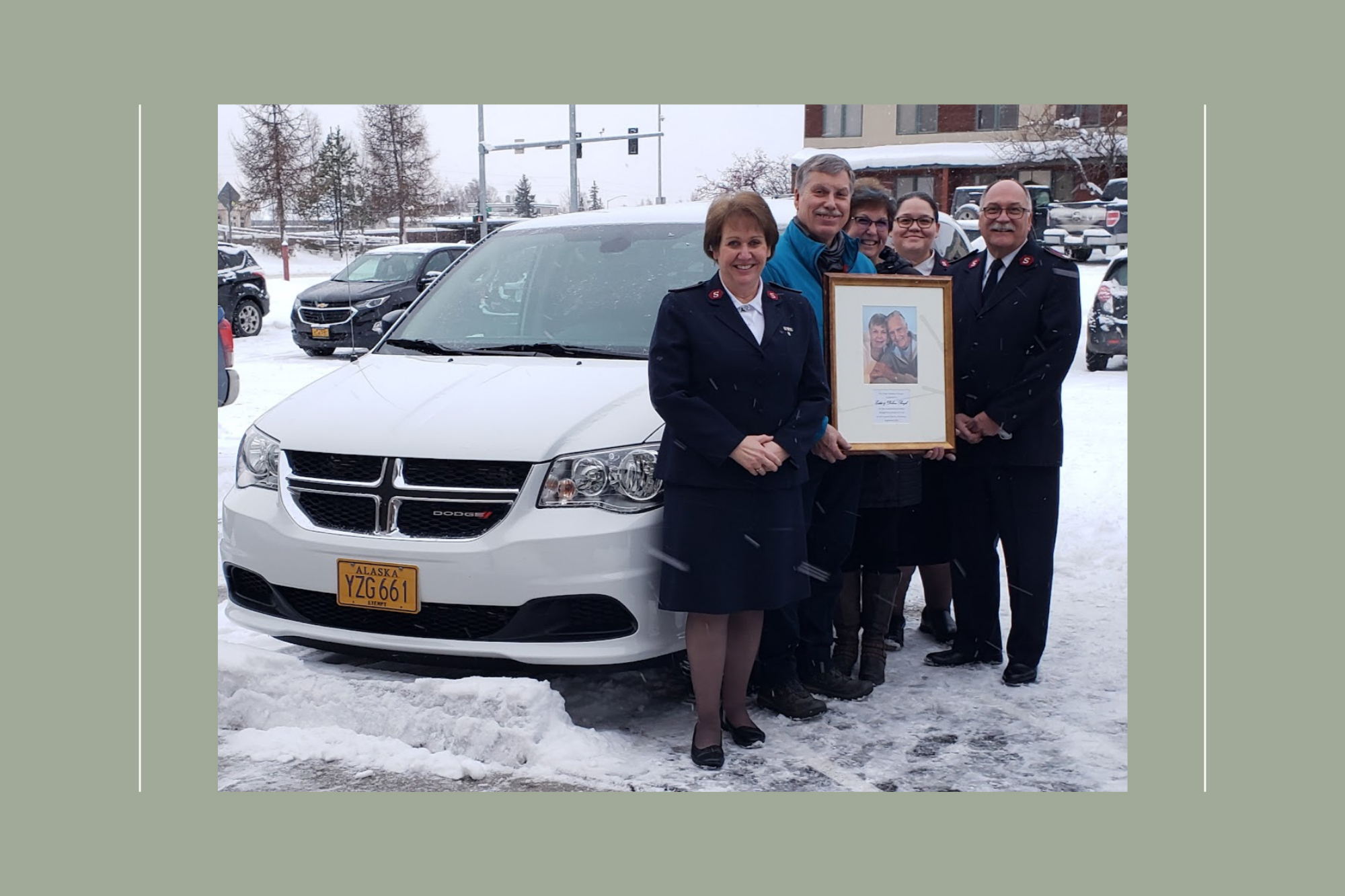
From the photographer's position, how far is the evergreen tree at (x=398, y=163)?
199 inches

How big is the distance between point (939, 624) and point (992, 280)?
5.57 ft

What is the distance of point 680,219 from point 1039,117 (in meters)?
2.04

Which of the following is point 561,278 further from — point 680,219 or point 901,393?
point 901,393

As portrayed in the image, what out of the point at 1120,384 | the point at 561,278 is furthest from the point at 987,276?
the point at 1120,384

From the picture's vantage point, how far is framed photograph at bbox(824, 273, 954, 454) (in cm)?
457

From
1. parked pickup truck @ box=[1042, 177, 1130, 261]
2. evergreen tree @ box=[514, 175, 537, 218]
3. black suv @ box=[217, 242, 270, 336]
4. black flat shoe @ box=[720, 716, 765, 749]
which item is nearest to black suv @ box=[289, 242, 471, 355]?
black suv @ box=[217, 242, 270, 336]

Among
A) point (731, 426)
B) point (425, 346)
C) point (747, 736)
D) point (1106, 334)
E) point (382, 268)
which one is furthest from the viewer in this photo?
point (1106, 334)

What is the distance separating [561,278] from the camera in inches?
213

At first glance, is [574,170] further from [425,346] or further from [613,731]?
[613,731]

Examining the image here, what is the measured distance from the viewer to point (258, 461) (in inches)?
181

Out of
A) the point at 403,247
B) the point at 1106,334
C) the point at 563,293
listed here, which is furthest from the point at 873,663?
the point at 1106,334

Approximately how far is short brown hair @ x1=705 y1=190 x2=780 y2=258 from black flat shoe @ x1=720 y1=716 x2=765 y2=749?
5.44 ft

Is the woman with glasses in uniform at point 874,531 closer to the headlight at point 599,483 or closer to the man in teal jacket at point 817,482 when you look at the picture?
the man in teal jacket at point 817,482

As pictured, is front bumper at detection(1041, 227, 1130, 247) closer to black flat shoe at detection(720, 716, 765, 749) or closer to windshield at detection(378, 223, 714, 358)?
windshield at detection(378, 223, 714, 358)
